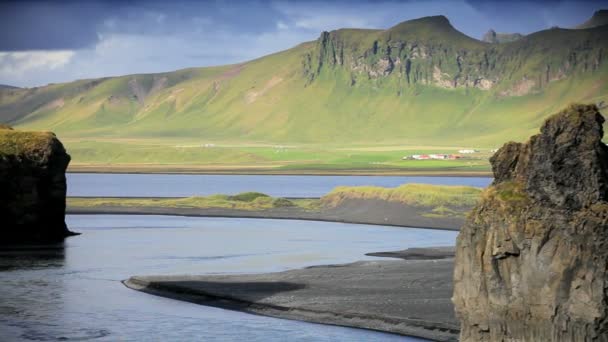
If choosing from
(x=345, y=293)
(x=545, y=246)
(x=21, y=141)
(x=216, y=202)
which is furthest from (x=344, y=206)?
(x=545, y=246)

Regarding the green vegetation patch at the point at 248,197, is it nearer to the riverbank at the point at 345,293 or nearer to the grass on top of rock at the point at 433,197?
the grass on top of rock at the point at 433,197

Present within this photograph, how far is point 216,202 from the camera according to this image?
407ft

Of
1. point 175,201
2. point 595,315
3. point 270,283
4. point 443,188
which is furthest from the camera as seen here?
point 175,201

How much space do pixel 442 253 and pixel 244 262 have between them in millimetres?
12780

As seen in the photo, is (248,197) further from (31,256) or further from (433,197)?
(31,256)

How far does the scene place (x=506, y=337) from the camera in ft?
93.0

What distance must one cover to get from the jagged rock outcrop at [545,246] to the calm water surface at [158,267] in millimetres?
12036

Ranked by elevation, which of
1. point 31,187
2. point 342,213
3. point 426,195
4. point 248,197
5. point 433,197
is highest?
point 31,187

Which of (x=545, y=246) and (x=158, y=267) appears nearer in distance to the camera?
(x=545, y=246)

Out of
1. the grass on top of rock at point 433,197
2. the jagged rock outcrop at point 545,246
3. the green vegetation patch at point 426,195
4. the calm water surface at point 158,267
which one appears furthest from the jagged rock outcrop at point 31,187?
the jagged rock outcrop at point 545,246

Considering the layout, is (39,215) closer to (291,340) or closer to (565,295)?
(291,340)

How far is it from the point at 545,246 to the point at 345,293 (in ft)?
75.7

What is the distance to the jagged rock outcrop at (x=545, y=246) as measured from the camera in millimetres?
26750

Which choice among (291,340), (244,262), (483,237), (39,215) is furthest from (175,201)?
(483,237)
